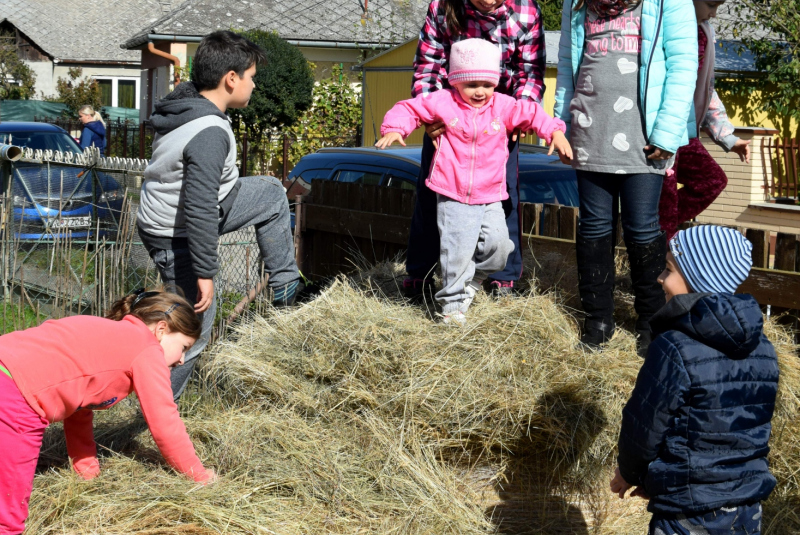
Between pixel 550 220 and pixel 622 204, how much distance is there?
120cm

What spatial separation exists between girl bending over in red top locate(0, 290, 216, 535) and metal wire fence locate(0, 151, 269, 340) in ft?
6.41

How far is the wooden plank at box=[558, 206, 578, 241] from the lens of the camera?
5.15 m

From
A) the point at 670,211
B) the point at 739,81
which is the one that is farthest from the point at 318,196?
the point at 739,81

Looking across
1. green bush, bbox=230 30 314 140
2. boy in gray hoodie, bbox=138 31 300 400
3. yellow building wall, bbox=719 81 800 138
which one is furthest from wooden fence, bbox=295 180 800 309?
green bush, bbox=230 30 314 140


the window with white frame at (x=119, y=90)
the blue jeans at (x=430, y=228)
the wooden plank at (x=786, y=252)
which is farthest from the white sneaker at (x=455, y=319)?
the window with white frame at (x=119, y=90)

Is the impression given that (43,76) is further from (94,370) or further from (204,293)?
(94,370)

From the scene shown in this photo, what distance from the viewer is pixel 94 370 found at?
121 inches

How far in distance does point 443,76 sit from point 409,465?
81.8 inches

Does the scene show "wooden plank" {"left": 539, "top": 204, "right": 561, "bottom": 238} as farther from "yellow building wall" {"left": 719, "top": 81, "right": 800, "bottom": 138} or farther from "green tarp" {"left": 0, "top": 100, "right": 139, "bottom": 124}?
"green tarp" {"left": 0, "top": 100, "right": 139, "bottom": 124}

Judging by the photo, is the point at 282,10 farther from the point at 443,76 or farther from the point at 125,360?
the point at 125,360

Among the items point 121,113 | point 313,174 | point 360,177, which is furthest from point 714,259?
point 121,113

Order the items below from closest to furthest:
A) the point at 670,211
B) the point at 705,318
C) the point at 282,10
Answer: the point at 705,318
the point at 670,211
the point at 282,10

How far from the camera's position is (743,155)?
4746 mm

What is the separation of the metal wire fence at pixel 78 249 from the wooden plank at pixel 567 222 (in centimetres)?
188
